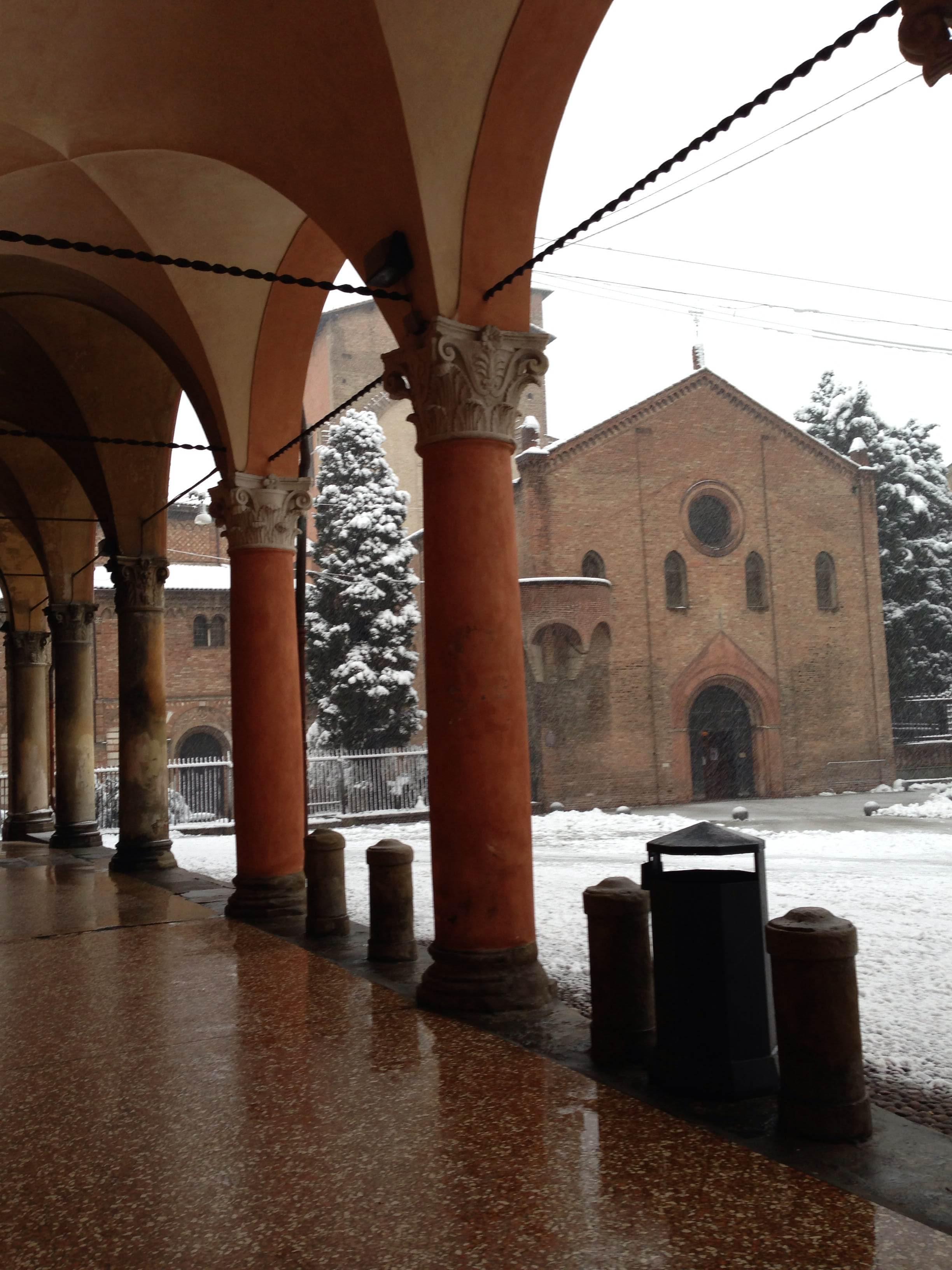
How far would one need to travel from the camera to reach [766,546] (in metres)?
28.9

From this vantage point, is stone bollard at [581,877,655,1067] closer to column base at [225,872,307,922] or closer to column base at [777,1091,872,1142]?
column base at [777,1091,872,1142]

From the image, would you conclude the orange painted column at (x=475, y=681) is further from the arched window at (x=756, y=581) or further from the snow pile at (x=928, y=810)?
the arched window at (x=756, y=581)

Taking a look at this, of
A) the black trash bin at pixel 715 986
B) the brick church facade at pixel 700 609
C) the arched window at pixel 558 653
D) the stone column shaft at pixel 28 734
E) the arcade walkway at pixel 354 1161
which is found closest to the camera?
the arcade walkway at pixel 354 1161

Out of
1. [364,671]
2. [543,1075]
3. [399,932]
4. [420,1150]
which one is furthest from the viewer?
[364,671]

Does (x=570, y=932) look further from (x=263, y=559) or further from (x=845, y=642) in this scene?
(x=845, y=642)

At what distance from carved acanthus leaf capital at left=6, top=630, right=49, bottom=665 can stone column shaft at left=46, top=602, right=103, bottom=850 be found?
2644 millimetres

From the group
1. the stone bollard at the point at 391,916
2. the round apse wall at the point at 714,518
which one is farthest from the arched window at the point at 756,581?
the stone bollard at the point at 391,916

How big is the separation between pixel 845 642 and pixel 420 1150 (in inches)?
1107

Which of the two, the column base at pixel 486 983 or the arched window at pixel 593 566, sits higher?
the arched window at pixel 593 566

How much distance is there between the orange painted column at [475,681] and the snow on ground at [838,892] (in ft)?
3.03

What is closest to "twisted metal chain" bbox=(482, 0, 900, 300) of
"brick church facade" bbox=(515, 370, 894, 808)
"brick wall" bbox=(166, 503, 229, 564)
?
"brick church facade" bbox=(515, 370, 894, 808)

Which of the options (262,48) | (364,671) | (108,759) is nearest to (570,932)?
(262,48)

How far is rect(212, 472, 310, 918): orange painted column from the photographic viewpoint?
758cm

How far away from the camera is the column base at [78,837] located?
13.7m
